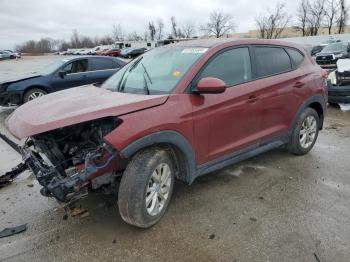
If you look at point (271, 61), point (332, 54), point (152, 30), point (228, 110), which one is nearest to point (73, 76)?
point (271, 61)

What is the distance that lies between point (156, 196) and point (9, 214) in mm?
1679

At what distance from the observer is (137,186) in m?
3.32

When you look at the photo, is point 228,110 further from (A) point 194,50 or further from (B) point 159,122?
(B) point 159,122

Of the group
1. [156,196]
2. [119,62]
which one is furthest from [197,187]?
[119,62]

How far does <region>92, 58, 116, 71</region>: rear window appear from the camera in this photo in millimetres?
10719

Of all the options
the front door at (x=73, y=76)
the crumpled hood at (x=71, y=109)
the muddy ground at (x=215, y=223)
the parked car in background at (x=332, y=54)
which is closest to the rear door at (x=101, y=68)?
the front door at (x=73, y=76)

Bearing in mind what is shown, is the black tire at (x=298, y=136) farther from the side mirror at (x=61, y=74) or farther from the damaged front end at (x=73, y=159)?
the side mirror at (x=61, y=74)

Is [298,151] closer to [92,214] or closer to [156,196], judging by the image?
[156,196]

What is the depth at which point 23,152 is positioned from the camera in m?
3.74

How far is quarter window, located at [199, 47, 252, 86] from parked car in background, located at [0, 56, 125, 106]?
560cm

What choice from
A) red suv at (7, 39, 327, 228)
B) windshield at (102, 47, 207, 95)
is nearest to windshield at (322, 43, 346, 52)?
red suv at (7, 39, 327, 228)

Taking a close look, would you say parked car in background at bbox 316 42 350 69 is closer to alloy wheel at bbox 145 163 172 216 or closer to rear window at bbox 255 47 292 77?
rear window at bbox 255 47 292 77

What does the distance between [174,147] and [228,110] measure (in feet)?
2.66

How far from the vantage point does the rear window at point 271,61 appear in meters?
A: 4.64
